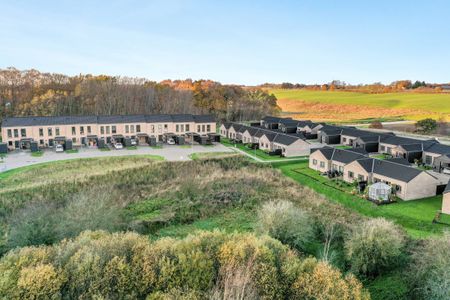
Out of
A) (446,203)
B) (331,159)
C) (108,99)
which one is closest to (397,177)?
(446,203)

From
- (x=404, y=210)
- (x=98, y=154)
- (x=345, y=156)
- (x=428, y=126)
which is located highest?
(x=428, y=126)

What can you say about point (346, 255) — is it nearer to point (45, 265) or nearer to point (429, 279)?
point (429, 279)

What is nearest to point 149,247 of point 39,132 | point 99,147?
point 99,147

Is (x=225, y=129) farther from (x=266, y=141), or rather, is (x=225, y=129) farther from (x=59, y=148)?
(x=59, y=148)

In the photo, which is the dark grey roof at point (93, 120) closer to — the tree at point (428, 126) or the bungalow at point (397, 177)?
the bungalow at point (397, 177)

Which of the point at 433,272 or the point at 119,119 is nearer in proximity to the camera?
the point at 433,272

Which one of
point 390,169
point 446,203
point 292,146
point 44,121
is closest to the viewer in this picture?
point 446,203
